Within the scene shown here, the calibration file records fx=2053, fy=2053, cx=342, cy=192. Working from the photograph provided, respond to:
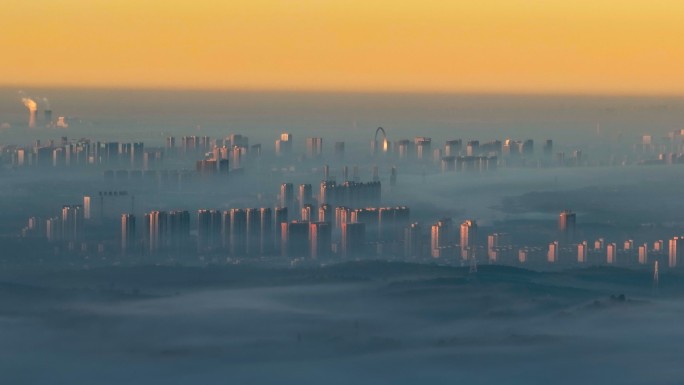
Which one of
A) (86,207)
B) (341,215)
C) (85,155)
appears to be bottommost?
(341,215)

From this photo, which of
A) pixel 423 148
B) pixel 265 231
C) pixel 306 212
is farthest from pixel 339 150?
pixel 265 231

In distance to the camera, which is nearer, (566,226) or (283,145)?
(566,226)

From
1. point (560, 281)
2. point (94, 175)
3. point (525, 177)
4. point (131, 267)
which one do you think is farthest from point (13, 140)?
point (560, 281)

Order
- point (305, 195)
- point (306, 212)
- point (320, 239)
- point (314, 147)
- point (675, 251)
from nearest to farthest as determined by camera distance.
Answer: point (320, 239) → point (675, 251) → point (306, 212) → point (305, 195) → point (314, 147)

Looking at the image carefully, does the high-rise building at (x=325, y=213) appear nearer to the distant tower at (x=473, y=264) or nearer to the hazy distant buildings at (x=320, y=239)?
the hazy distant buildings at (x=320, y=239)

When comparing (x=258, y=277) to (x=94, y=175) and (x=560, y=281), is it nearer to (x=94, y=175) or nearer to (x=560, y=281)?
(x=560, y=281)

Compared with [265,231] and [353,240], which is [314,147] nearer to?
[265,231]

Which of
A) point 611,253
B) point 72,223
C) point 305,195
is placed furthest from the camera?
point 305,195
